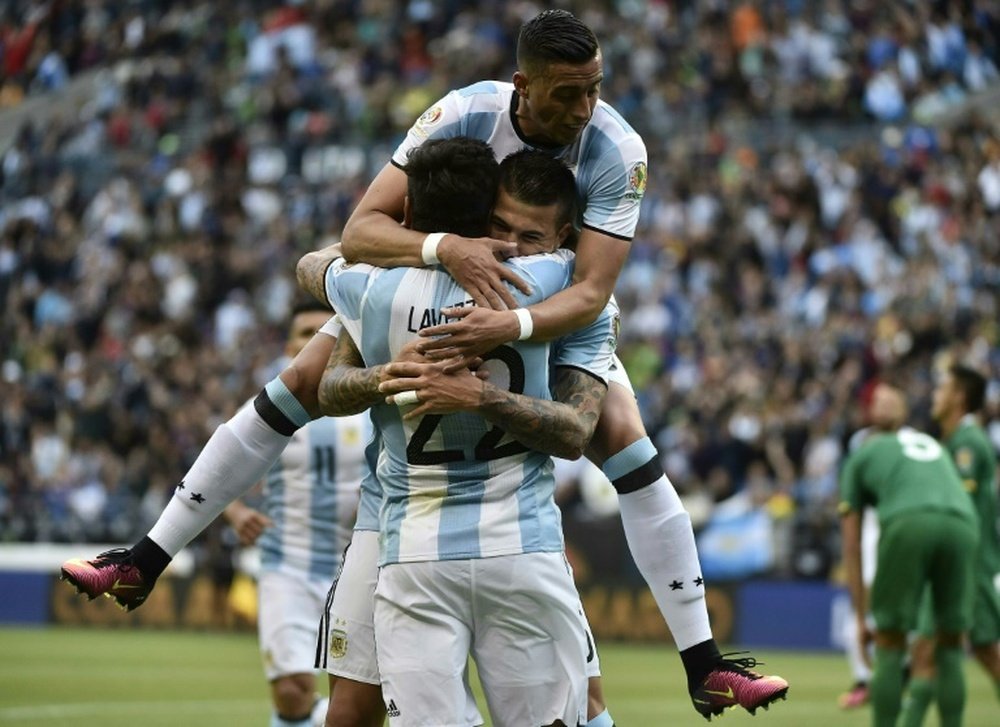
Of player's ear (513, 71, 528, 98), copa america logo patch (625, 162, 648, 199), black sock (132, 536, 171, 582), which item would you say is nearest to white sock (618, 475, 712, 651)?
copa america logo patch (625, 162, 648, 199)

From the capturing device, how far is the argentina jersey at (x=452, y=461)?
16.7ft

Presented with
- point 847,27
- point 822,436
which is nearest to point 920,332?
point 822,436

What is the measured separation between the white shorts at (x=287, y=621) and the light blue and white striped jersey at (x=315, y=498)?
7 cm

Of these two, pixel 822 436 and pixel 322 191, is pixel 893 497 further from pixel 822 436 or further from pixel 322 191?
pixel 322 191

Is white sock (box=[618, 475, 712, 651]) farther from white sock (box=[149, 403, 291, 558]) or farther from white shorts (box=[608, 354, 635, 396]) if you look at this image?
white sock (box=[149, 403, 291, 558])

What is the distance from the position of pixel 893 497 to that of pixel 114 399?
1484 cm

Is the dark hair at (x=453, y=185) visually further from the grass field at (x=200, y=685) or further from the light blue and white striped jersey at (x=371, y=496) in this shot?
the grass field at (x=200, y=685)

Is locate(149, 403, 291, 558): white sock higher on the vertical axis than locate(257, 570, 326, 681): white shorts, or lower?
higher

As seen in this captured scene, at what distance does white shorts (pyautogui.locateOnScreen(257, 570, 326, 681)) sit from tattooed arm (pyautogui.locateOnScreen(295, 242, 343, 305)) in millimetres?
3141

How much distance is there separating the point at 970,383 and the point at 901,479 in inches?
Result: 43.5

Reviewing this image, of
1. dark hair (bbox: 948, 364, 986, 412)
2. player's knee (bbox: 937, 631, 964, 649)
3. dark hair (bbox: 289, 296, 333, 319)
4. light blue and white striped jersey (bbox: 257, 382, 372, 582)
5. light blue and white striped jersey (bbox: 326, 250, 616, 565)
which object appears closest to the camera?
light blue and white striped jersey (bbox: 326, 250, 616, 565)

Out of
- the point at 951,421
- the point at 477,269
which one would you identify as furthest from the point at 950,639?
the point at 477,269

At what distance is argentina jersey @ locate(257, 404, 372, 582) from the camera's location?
9.05m

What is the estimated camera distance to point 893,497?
9734 millimetres
